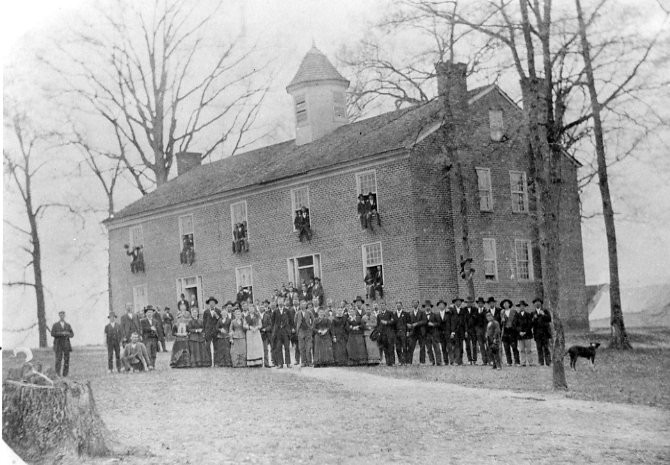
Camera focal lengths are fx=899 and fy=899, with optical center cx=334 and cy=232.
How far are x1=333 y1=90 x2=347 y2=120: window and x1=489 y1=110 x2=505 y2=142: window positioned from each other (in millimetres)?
3284

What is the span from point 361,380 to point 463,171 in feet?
25.6

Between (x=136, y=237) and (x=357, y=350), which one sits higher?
(x=136, y=237)

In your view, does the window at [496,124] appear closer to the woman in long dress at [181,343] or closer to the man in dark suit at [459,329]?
the man in dark suit at [459,329]

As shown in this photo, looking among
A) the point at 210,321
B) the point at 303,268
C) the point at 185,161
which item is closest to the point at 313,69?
the point at 185,161

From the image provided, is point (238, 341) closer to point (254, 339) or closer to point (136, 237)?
point (254, 339)

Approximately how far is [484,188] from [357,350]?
6431 millimetres

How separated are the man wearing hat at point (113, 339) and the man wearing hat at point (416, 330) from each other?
6.77m

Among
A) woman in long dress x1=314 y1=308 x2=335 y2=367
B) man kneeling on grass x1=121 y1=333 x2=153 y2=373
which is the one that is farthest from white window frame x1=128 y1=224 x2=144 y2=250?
woman in long dress x1=314 y1=308 x2=335 y2=367

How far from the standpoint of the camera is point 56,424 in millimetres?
9836

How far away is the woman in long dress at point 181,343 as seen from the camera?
552 inches

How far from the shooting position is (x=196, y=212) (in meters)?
13.7

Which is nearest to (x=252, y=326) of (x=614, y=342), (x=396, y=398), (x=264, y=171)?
(x=264, y=171)

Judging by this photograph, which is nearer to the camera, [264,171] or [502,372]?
[264,171]

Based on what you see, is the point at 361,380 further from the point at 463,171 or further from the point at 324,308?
the point at 463,171
